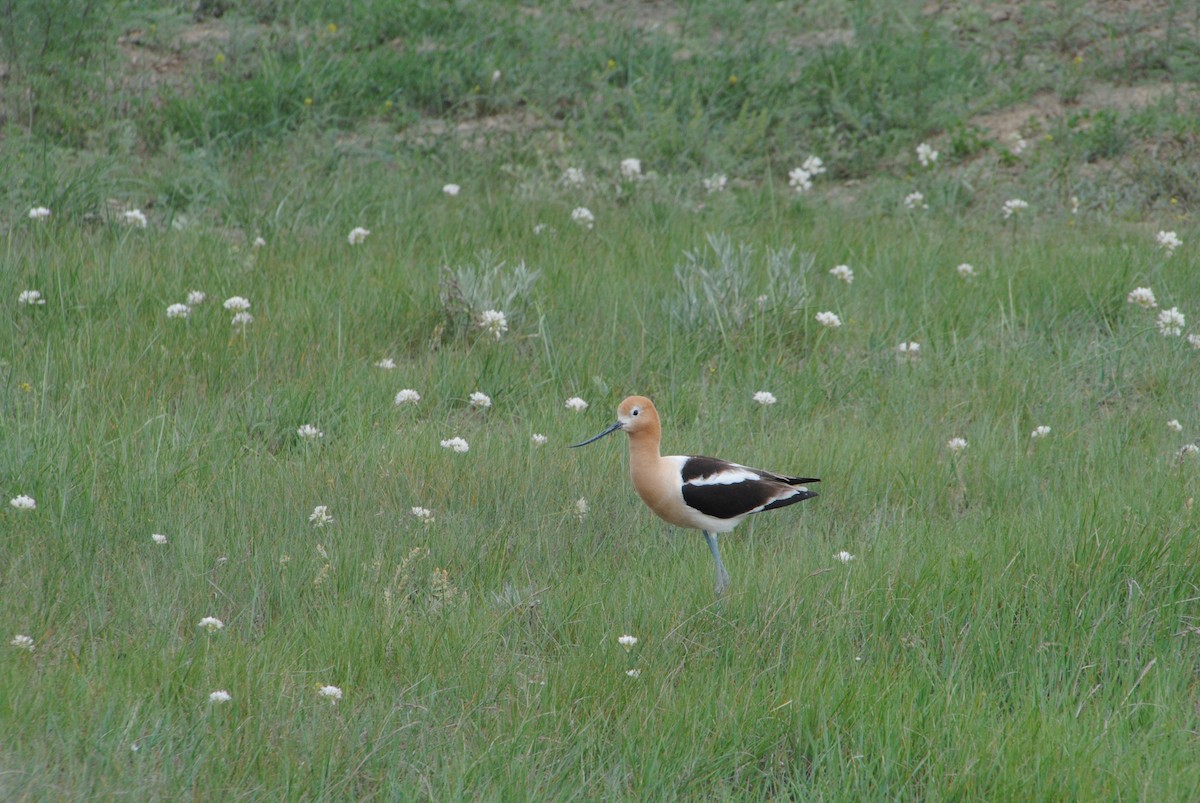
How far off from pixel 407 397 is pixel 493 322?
2.77 ft

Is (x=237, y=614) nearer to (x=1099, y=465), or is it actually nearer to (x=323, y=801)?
Answer: (x=323, y=801)

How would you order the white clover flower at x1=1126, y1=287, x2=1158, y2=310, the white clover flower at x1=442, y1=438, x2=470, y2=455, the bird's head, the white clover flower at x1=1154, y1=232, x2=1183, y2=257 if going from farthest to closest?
the white clover flower at x1=1154, y1=232, x2=1183, y2=257 < the white clover flower at x1=1126, y1=287, x2=1158, y2=310 < the white clover flower at x1=442, y1=438, x2=470, y2=455 < the bird's head

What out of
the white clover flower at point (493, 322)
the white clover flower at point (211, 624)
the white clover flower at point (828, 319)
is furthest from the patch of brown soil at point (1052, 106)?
the white clover flower at point (211, 624)

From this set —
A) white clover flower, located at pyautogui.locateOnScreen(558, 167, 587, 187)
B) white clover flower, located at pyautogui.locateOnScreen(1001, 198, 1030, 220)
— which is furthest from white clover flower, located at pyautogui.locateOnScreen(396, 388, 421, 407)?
white clover flower, located at pyautogui.locateOnScreen(1001, 198, 1030, 220)

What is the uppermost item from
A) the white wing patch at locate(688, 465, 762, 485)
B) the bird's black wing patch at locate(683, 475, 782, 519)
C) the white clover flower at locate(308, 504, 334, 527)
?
the white wing patch at locate(688, 465, 762, 485)

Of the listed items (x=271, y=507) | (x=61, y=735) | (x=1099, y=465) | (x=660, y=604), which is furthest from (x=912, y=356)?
(x=61, y=735)

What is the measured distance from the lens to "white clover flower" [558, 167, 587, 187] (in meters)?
9.12

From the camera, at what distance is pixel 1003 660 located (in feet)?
14.0

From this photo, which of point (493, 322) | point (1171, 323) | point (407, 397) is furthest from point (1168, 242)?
point (407, 397)

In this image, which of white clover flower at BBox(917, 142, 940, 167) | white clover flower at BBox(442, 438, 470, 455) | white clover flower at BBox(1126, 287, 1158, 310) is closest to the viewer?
white clover flower at BBox(442, 438, 470, 455)

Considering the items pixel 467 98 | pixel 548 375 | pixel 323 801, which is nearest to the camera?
pixel 323 801

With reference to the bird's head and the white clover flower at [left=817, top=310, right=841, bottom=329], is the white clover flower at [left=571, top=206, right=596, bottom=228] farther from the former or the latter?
the bird's head

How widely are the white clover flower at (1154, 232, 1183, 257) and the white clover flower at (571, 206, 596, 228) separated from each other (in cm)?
354

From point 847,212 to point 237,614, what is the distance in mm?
6030
